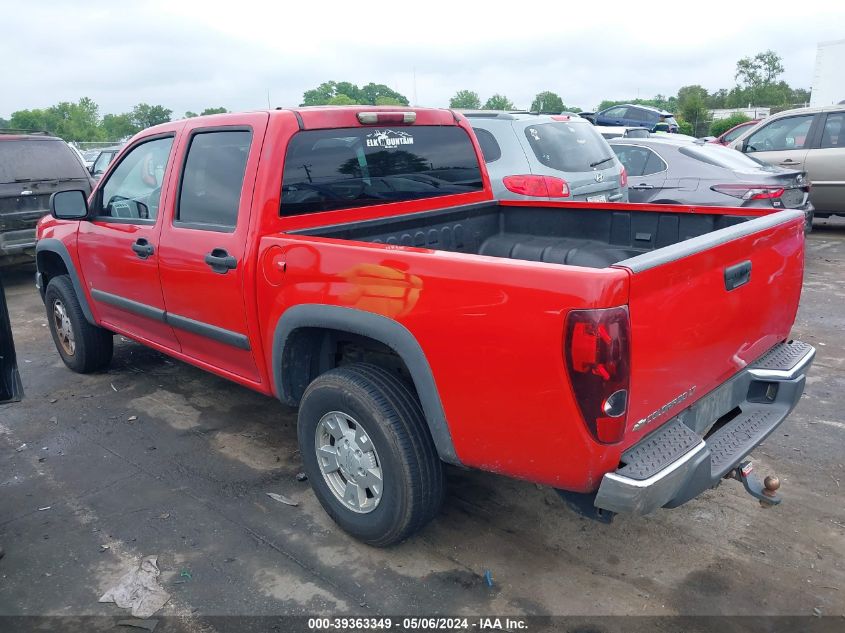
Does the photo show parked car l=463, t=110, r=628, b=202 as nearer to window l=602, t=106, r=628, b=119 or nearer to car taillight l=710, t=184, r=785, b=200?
car taillight l=710, t=184, r=785, b=200

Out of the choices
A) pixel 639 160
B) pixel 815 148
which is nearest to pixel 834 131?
pixel 815 148

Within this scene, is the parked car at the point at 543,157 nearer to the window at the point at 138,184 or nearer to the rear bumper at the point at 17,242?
the window at the point at 138,184

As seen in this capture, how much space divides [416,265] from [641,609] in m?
1.61

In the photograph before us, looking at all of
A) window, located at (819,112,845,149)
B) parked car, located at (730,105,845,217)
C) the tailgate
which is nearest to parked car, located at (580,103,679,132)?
parked car, located at (730,105,845,217)

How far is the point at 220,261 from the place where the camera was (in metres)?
3.44

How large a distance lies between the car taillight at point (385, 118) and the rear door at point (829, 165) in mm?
8248

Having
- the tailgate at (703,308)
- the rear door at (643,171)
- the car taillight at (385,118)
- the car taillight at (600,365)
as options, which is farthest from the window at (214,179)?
the rear door at (643,171)

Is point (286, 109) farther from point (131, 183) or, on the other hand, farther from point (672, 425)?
point (672, 425)

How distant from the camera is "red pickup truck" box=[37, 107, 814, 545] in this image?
2.24m

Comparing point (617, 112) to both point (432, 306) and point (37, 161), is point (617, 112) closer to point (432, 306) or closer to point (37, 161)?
point (37, 161)

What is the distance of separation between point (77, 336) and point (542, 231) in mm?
3602

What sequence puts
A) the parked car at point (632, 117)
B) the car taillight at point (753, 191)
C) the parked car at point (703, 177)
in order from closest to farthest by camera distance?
the car taillight at point (753, 191) → the parked car at point (703, 177) → the parked car at point (632, 117)

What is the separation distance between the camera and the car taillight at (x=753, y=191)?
765cm

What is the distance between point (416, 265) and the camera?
8.27ft
